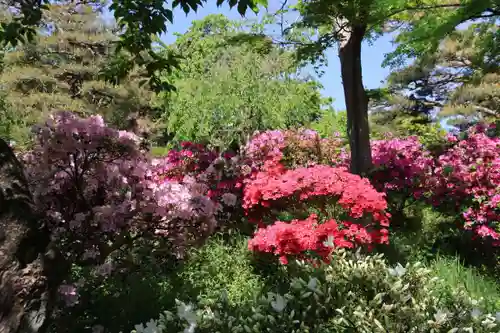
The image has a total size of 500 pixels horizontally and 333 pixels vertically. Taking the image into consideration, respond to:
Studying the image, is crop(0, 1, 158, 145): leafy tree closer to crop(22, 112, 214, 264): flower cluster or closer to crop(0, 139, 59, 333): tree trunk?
crop(22, 112, 214, 264): flower cluster

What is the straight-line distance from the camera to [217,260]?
243 inches

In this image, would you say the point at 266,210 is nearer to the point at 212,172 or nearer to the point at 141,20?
the point at 212,172

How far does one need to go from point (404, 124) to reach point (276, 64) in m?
16.9

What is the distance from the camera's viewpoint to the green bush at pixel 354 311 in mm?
2859

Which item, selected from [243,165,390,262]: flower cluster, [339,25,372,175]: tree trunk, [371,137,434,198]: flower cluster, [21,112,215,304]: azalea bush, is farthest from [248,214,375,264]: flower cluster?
[339,25,372,175]: tree trunk

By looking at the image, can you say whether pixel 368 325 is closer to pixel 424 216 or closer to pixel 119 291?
pixel 119 291

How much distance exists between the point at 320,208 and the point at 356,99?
3507 mm

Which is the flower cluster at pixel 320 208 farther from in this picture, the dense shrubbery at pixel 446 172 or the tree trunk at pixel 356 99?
the tree trunk at pixel 356 99

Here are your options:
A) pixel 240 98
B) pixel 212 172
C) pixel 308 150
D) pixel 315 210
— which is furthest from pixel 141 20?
pixel 240 98

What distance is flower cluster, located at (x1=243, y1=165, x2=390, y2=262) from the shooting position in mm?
5414

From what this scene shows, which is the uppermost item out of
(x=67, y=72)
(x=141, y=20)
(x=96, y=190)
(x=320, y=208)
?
(x=67, y=72)

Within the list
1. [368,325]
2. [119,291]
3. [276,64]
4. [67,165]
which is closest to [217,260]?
[119,291]

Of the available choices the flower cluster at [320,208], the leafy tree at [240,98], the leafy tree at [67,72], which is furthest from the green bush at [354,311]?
the leafy tree at [67,72]

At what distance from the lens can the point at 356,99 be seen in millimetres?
9133
